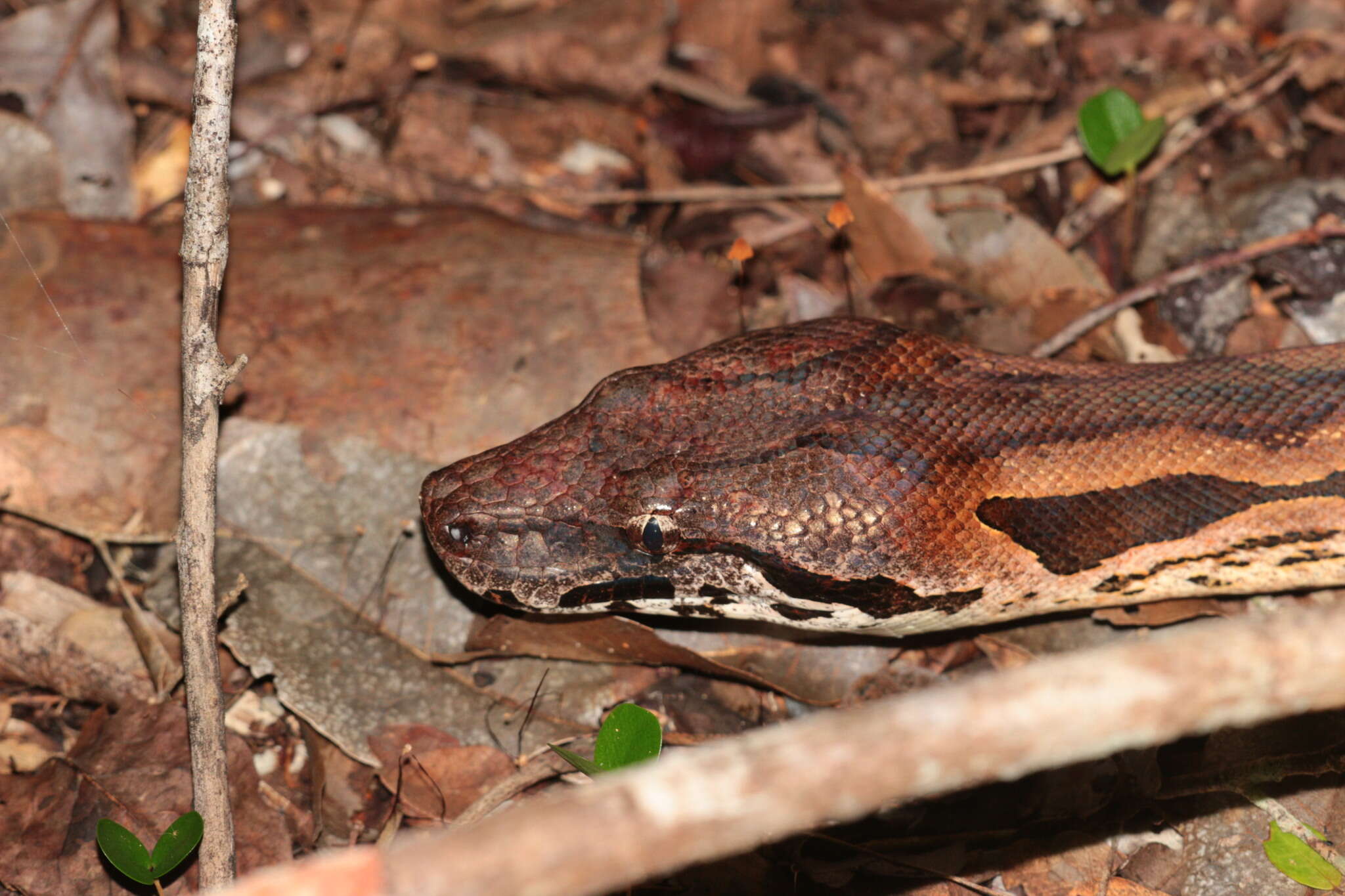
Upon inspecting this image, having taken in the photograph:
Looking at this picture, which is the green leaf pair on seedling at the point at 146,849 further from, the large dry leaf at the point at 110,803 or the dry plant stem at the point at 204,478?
the large dry leaf at the point at 110,803

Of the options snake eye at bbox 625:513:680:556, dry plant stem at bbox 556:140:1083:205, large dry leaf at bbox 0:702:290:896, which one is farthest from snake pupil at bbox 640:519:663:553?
dry plant stem at bbox 556:140:1083:205

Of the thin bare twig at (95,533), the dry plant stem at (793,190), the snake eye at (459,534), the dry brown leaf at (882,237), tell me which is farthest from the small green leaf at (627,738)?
the dry plant stem at (793,190)

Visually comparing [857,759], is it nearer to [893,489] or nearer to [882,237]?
[893,489]

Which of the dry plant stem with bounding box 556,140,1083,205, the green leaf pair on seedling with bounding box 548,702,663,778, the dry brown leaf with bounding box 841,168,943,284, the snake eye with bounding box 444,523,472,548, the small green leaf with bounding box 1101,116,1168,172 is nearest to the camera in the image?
the green leaf pair on seedling with bounding box 548,702,663,778

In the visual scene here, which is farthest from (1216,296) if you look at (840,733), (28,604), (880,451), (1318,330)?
(28,604)

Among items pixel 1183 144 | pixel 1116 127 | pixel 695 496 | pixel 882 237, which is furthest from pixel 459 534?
pixel 1183 144

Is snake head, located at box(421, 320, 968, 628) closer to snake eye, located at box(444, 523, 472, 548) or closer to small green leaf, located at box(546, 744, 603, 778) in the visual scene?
snake eye, located at box(444, 523, 472, 548)

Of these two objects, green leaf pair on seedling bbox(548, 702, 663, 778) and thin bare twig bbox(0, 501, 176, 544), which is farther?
thin bare twig bbox(0, 501, 176, 544)
